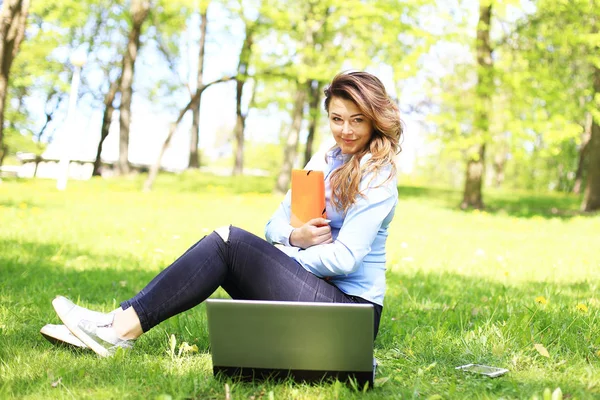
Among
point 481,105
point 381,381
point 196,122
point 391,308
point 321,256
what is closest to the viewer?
point 381,381

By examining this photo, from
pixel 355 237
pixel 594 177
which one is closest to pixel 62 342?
pixel 355 237

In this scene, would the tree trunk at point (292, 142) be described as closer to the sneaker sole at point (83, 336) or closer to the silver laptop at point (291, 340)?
the sneaker sole at point (83, 336)

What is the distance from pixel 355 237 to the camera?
258 centimetres

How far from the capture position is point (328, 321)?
2295 mm

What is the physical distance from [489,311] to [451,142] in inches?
399

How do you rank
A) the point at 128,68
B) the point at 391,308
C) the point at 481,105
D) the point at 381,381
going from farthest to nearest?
the point at 128,68
the point at 481,105
the point at 391,308
the point at 381,381

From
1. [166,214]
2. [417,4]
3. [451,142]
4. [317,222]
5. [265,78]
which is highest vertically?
[417,4]

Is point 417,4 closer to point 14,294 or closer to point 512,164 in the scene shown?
point 14,294

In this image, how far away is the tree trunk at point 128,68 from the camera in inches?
662

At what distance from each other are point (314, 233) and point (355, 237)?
24cm

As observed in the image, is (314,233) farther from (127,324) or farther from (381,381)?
(127,324)

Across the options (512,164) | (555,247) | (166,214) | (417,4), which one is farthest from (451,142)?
(512,164)

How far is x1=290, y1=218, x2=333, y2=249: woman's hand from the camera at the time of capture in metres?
2.76

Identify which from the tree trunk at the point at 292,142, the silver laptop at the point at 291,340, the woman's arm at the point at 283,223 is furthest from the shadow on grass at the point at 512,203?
the silver laptop at the point at 291,340
